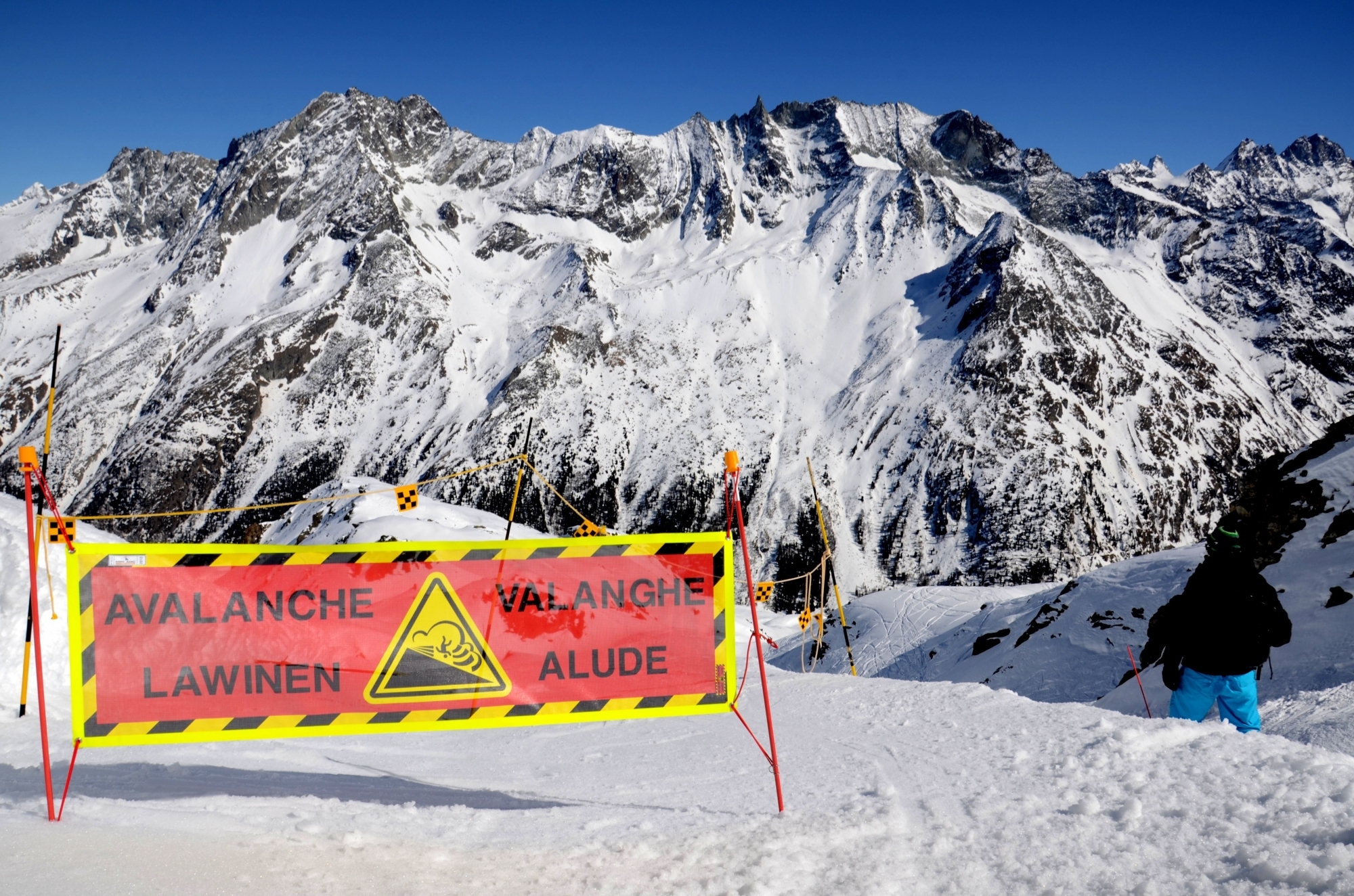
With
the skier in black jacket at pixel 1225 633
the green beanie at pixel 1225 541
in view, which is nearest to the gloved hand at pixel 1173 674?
the skier in black jacket at pixel 1225 633

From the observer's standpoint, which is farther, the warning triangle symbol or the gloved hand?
Result: the gloved hand

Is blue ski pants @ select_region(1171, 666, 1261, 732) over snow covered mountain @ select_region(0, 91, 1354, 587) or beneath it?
beneath

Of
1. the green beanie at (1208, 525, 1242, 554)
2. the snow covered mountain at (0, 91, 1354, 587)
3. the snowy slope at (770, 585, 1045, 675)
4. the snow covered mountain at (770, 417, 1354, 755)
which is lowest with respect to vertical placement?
the snowy slope at (770, 585, 1045, 675)

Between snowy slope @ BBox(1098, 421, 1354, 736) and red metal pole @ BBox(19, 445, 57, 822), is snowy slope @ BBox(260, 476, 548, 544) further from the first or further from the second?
snowy slope @ BBox(1098, 421, 1354, 736)

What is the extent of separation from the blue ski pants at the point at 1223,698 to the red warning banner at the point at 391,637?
4.19 m

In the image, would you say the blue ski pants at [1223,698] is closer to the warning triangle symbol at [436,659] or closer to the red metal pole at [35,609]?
the warning triangle symbol at [436,659]

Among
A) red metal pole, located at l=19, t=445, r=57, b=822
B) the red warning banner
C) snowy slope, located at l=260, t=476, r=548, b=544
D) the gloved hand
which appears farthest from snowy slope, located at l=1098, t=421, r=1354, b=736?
snowy slope, located at l=260, t=476, r=548, b=544

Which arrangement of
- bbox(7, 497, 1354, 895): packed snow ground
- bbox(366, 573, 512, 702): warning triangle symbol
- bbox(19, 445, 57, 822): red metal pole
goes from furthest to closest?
bbox(366, 573, 512, 702): warning triangle symbol < bbox(19, 445, 57, 822): red metal pole < bbox(7, 497, 1354, 895): packed snow ground

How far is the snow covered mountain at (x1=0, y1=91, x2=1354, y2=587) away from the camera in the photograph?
90.6 metres

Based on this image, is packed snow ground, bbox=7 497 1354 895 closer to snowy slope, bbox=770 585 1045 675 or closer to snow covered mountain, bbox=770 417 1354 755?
snow covered mountain, bbox=770 417 1354 755

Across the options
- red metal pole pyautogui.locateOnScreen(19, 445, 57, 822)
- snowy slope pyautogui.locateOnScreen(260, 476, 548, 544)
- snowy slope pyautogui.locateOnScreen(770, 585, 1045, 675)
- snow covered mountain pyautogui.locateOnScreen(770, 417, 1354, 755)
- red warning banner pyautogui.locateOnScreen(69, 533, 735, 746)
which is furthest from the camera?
snowy slope pyautogui.locateOnScreen(770, 585, 1045, 675)

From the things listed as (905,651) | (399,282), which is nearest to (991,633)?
(905,651)

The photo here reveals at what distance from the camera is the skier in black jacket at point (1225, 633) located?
238 inches

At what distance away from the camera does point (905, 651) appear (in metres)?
30.4
